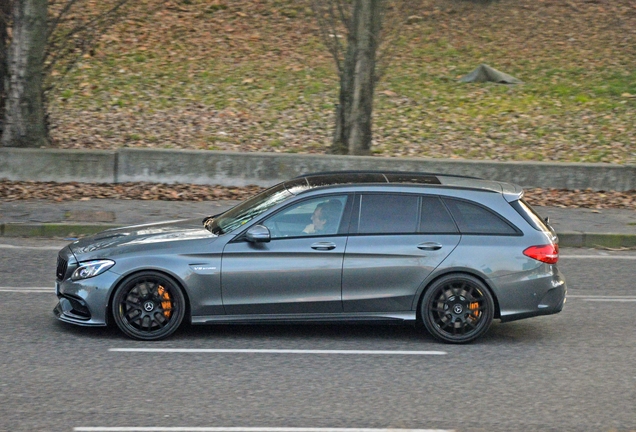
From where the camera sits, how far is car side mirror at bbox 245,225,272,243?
7.41 meters

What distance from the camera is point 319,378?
21.7 feet

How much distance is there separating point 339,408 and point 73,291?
110 inches

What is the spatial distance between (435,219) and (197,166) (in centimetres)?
774

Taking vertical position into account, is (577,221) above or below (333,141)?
below

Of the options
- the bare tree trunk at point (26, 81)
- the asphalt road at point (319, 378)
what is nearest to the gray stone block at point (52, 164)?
the bare tree trunk at point (26, 81)

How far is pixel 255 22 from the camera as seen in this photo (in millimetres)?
24891

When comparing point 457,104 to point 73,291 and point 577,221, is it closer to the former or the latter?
point 577,221

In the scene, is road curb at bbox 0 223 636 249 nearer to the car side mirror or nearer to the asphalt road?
the asphalt road

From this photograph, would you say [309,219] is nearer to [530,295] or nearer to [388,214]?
[388,214]

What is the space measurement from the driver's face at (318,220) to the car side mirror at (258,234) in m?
0.43

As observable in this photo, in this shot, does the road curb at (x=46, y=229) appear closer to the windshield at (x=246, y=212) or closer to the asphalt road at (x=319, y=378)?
the asphalt road at (x=319, y=378)

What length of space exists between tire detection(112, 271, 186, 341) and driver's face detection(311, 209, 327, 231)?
1.32 meters

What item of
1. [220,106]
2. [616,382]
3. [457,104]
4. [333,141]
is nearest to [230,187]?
[333,141]

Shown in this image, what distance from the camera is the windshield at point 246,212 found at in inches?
304
